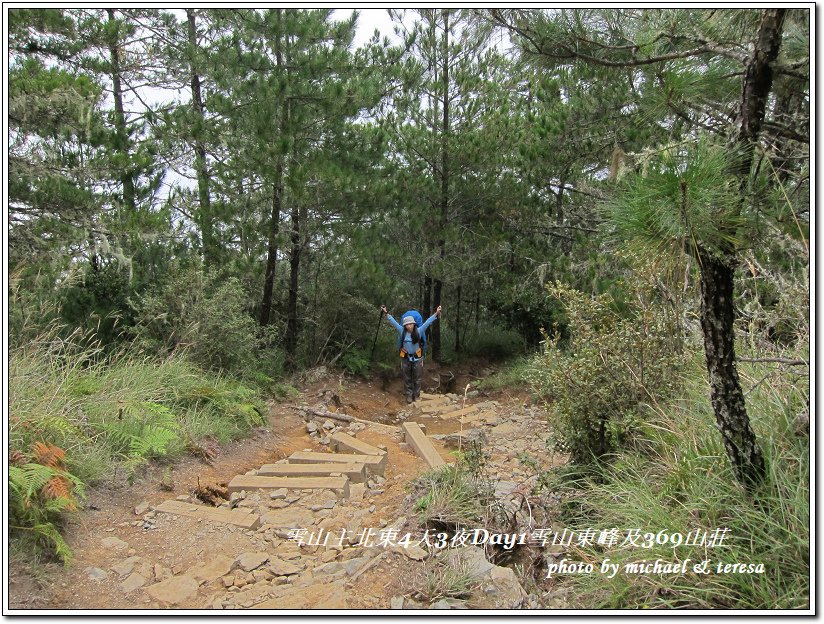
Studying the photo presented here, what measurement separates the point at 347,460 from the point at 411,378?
5057mm

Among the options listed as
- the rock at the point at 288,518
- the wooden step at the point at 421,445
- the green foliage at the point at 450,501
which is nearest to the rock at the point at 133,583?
the rock at the point at 288,518

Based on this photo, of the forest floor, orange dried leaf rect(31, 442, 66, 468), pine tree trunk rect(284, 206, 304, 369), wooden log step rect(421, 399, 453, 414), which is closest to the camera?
the forest floor

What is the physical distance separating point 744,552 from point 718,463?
0.62 metres

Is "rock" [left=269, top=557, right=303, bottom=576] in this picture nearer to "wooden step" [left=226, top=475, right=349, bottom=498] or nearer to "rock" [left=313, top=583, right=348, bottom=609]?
"rock" [left=313, top=583, right=348, bottom=609]

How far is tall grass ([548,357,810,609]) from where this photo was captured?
2.65m

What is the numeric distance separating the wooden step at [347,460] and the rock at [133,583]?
8.35 ft

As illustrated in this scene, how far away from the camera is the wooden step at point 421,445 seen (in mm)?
6443

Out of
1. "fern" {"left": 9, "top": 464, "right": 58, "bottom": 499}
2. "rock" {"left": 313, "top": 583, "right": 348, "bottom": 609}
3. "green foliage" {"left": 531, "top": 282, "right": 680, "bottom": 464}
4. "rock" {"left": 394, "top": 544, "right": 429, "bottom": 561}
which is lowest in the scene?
"rock" {"left": 313, "top": 583, "right": 348, "bottom": 609}

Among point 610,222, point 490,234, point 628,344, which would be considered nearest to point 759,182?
point 610,222

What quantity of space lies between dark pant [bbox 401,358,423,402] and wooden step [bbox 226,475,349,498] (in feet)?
18.3

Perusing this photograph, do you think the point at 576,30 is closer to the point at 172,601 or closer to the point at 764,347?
the point at 764,347

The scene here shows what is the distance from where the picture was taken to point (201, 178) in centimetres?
1039

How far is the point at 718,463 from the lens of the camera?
3330mm

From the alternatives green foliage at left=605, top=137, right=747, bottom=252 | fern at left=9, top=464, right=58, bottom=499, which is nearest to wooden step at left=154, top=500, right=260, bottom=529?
fern at left=9, top=464, right=58, bottom=499
